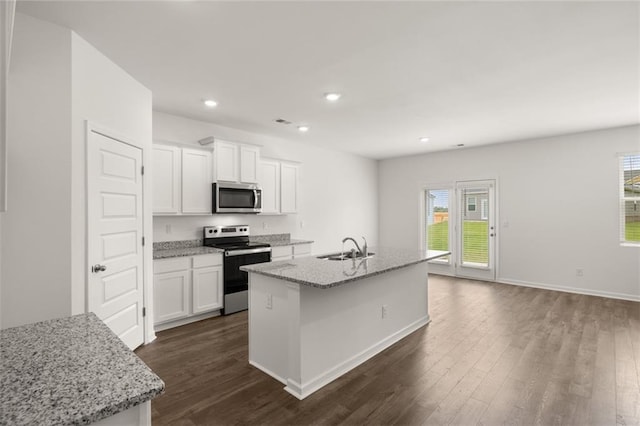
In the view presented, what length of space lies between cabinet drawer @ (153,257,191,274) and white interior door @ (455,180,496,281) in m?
5.14

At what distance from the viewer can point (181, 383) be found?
8.42 feet

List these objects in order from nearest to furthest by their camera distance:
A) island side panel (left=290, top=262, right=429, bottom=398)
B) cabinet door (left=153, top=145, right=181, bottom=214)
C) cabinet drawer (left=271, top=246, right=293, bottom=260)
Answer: island side panel (left=290, top=262, right=429, bottom=398) < cabinet door (left=153, top=145, right=181, bottom=214) < cabinet drawer (left=271, top=246, right=293, bottom=260)

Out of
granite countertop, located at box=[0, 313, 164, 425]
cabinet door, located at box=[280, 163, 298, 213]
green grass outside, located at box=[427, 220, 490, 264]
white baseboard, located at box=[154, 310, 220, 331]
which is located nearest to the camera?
granite countertop, located at box=[0, 313, 164, 425]

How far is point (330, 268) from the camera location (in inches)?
111

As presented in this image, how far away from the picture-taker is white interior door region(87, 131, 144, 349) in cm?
254

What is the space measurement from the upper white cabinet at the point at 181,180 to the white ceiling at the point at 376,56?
55 cm

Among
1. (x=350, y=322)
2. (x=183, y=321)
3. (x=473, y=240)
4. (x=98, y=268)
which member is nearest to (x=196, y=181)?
(x=183, y=321)

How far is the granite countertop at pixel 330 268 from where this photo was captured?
2385mm

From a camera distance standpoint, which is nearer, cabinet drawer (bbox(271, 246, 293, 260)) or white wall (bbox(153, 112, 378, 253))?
white wall (bbox(153, 112, 378, 253))

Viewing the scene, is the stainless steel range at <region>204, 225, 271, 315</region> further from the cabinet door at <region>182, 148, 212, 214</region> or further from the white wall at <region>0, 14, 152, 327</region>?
the white wall at <region>0, 14, 152, 327</region>

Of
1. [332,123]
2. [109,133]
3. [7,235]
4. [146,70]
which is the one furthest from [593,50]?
[7,235]

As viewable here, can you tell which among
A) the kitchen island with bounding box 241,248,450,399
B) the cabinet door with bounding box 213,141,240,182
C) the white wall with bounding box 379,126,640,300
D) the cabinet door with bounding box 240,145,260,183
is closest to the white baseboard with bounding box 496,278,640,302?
the white wall with bounding box 379,126,640,300

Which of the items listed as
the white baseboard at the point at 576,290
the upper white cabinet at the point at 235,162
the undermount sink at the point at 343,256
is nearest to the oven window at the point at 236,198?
the upper white cabinet at the point at 235,162

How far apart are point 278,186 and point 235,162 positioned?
2.92 feet
